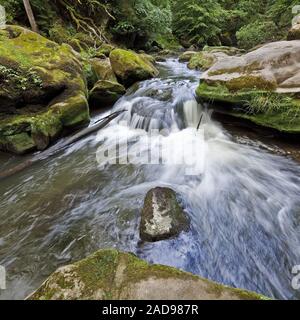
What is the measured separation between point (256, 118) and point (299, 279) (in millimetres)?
3184

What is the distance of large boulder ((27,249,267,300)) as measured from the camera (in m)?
1.62

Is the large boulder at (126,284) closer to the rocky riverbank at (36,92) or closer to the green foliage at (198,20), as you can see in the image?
the rocky riverbank at (36,92)

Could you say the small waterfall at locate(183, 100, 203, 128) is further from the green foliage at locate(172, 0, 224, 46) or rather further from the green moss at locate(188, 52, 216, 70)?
the green foliage at locate(172, 0, 224, 46)

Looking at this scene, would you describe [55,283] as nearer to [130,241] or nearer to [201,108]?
[130,241]

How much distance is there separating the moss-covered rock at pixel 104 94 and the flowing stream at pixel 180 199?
1.62m

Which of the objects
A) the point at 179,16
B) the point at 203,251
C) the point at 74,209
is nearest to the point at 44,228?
the point at 74,209

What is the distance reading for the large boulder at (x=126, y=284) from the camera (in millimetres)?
1621

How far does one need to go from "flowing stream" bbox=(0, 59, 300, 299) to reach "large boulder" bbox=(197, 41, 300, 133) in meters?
0.60

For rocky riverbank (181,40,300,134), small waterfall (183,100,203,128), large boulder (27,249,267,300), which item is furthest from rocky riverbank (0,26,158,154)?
large boulder (27,249,267,300)

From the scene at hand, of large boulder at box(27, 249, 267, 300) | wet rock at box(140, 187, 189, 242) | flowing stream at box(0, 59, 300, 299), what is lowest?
flowing stream at box(0, 59, 300, 299)

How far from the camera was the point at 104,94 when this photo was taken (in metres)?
7.43

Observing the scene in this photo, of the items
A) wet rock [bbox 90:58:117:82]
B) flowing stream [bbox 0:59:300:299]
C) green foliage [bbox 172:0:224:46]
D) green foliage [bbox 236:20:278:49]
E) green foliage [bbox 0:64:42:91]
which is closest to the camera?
flowing stream [bbox 0:59:300:299]

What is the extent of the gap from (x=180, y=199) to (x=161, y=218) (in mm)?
759

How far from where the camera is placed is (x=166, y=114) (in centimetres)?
655
